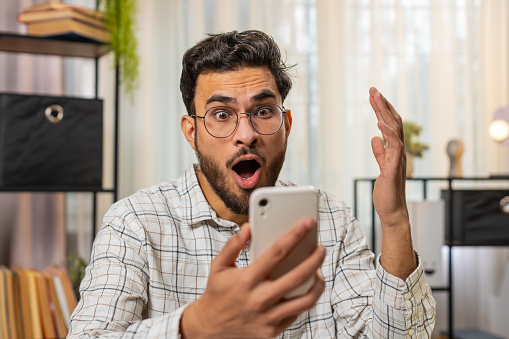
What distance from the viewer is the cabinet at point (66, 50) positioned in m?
1.86

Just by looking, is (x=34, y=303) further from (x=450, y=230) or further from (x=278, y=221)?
(x=450, y=230)

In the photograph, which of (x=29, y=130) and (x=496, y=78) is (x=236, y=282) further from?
(x=496, y=78)

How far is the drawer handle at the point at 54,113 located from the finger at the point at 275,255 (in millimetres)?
1382

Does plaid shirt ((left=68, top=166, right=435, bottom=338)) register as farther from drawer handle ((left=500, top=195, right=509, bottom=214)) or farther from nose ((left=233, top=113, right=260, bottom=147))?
drawer handle ((left=500, top=195, right=509, bottom=214))

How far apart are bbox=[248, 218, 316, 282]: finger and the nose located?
53 cm

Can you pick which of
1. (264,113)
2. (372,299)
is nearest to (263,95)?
(264,113)

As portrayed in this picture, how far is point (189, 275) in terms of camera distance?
3.85ft

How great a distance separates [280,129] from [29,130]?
3.16 ft

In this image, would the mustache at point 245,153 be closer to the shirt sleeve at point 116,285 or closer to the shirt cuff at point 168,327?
the shirt sleeve at point 116,285

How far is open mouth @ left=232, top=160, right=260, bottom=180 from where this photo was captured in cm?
118

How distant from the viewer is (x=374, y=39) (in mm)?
2588

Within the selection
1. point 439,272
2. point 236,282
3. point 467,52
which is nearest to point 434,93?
point 467,52

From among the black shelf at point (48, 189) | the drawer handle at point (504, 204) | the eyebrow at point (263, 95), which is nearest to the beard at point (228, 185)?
the eyebrow at point (263, 95)

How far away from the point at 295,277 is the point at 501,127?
82.0 inches
